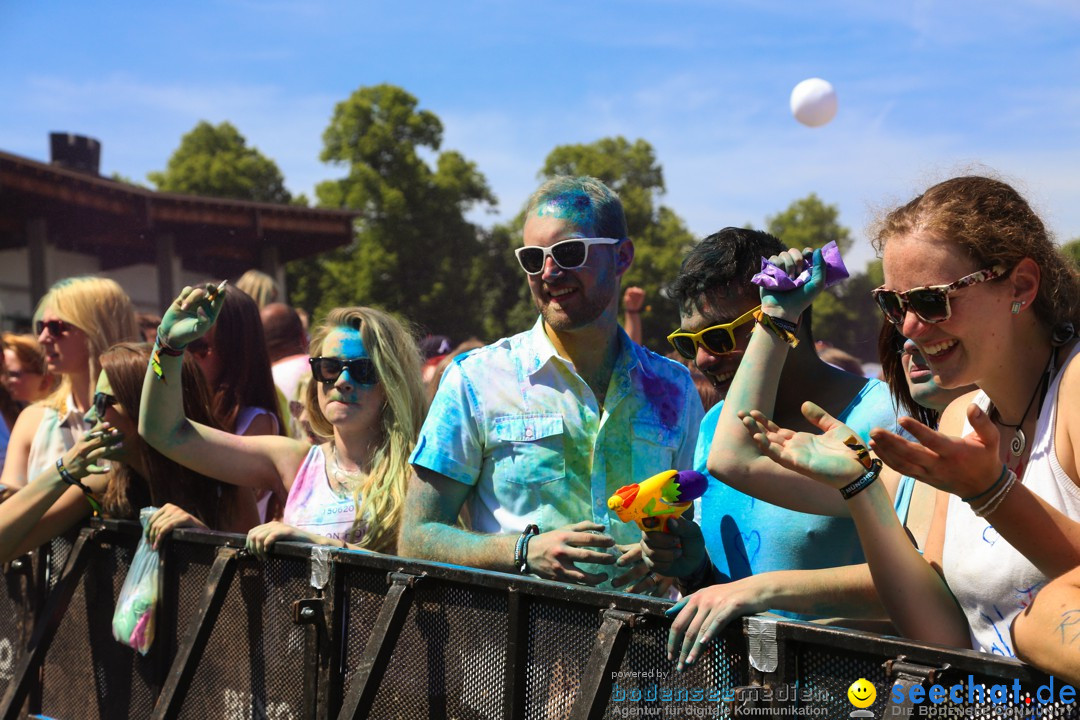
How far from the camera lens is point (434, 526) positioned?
9.84 ft

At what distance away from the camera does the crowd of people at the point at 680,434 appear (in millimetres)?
2049

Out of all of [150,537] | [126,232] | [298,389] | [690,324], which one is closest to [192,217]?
[126,232]

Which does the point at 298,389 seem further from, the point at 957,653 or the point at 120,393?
the point at 957,653

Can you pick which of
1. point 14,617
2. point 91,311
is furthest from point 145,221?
point 14,617

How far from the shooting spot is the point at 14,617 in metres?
4.36

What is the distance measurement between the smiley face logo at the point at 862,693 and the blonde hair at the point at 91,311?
416 cm

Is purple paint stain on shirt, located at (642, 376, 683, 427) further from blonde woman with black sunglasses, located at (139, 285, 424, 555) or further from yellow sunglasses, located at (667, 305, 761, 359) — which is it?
blonde woman with black sunglasses, located at (139, 285, 424, 555)

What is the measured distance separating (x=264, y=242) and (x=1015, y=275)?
2078 centimetres

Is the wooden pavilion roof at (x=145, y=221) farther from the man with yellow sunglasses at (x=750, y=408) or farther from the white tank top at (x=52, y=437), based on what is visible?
the man with yellow sunglasses at (x=750, y=408)

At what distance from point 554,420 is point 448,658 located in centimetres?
73

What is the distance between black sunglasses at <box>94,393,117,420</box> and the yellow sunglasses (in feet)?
7.63

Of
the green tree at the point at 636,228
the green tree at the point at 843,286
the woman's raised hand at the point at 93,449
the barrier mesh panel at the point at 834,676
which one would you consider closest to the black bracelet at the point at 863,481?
the barrier mesh panel at the point at 834,676

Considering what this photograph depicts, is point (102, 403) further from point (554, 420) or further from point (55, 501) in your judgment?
point (554, 420)

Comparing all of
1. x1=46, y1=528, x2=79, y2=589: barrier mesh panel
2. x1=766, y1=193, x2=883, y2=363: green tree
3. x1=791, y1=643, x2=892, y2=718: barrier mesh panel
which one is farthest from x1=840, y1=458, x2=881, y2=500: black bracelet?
x1=766, y1=193, x2=883, y2=363: green tree
